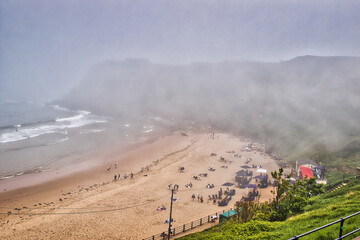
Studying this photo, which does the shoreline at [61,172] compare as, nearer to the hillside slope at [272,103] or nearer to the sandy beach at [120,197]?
the sandy beach at [120,197]

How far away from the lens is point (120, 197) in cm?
2725

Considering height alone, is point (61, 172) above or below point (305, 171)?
below

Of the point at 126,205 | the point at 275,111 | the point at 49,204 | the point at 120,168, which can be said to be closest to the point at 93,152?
the point at 120,168

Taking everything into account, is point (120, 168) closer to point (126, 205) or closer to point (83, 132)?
point (126, 205)

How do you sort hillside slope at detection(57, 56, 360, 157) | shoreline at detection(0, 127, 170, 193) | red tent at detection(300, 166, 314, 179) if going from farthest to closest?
hillside slope at detection(57, 56, 360, 157) < shoreline at detection(0, 127, 170, 193) < red tent at detection(300, 166, 314, 179)

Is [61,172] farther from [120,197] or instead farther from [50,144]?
[50,144]

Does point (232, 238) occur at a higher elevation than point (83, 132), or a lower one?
higher

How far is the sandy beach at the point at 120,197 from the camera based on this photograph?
814 inches

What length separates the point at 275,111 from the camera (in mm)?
97250

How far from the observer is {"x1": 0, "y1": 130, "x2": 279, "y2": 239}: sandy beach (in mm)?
20688

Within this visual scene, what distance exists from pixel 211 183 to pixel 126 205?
1283cm

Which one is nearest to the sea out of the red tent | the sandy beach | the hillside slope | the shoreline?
the shoreline

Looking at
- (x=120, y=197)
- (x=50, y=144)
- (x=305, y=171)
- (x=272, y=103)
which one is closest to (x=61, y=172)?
(x=120, y=197)

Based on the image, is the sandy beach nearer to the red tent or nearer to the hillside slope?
the red tent
